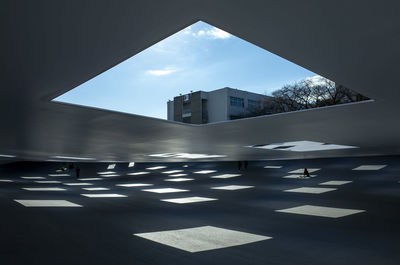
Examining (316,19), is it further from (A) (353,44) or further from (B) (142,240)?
(B) (142,240)

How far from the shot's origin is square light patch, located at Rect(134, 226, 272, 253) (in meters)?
7.07

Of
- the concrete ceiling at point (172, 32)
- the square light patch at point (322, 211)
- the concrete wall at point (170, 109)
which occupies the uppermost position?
the concrete wall at point (170, 109)

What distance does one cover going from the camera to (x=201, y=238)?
7.77 metres

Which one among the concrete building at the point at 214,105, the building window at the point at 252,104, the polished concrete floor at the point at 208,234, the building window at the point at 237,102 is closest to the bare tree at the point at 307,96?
the concrete building at the point at 214,105

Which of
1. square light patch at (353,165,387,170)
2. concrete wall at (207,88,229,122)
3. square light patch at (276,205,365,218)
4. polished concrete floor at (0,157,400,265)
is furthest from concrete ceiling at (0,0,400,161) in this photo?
concrete wall at (207,88,229,122)

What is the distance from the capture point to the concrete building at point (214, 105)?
215 ft

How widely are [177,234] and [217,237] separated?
1188 millimetres

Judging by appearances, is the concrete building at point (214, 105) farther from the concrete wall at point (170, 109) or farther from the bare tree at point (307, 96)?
the bare tree at point (307, 96)

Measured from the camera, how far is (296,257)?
628cm

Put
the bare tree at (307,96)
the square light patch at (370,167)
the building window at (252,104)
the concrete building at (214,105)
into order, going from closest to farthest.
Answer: the square light patch at (370,167) → the bare tree at (307,96) → the concrete building at (214,105) → the building window at (252,104)

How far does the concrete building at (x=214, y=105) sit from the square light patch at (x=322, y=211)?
4383cm

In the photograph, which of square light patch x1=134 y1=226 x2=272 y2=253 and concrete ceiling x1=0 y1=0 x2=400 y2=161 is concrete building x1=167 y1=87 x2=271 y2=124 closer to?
square light patch x1=134 y1=226 x2=272 y2=253

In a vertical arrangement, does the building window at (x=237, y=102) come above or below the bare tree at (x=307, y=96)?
above

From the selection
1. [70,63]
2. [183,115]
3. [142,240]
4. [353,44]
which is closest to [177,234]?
[142,240]
